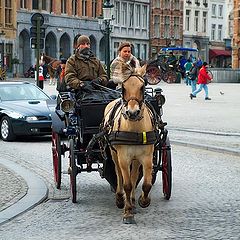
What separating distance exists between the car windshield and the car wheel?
3.86 feet

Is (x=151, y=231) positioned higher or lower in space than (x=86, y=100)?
lower

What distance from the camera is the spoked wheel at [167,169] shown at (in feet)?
34.2

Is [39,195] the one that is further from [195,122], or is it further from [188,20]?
[188,20]

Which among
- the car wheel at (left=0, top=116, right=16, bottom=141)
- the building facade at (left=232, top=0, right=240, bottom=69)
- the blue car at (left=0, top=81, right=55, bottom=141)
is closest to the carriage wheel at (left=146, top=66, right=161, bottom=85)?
the blue car at (left=0, top=81, right=55, bottom=141)

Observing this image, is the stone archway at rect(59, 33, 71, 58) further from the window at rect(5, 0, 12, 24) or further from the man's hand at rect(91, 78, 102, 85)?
the man's hand at rect(91, 78, 102, 85)

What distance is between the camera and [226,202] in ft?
34.2

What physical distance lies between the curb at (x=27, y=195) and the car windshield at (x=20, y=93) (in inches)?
271

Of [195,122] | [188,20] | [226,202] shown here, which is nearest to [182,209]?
[226,202]

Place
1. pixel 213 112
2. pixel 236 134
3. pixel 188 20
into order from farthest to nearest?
pixel 188 20 → pixel 213 112 → pixel 236 134

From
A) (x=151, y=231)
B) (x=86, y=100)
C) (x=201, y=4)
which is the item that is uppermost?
(x=201, y=4)

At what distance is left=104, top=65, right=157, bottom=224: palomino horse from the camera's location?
29.0ft

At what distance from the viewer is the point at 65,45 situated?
80.1 m

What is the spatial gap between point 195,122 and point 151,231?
14.7 meters

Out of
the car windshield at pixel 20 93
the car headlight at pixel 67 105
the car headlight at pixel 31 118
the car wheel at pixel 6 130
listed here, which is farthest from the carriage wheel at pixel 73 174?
the car windshield at pixel 20 93
